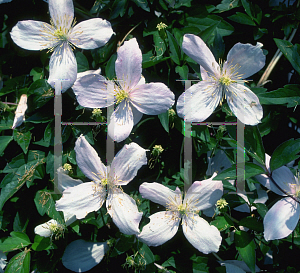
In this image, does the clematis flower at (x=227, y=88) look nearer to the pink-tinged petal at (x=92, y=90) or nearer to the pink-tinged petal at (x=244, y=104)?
the pink-tinged petal at (x=244, y=104)

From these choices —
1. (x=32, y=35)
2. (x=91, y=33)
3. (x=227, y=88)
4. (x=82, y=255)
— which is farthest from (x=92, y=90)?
(x=82, y=255)

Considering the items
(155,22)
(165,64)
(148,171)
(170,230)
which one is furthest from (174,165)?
Answer: (155,22)

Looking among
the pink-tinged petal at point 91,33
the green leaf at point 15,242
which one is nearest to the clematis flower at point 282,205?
the pink-tinged petal at point 91,33

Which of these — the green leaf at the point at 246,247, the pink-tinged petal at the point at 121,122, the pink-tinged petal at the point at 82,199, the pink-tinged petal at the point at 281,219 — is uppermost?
the pink-tinged petal at the point at 121,122

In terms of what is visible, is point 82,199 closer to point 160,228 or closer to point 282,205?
point 160,228

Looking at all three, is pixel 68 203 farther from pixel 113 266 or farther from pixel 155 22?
pixel 155 22

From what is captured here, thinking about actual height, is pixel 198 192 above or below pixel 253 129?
below
